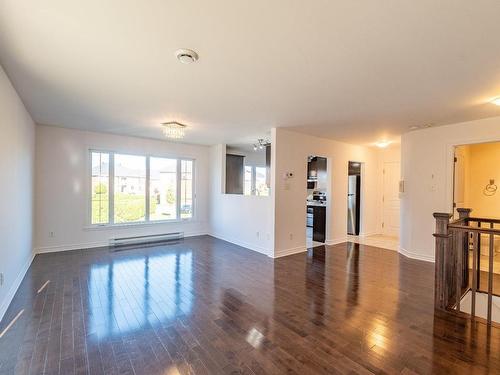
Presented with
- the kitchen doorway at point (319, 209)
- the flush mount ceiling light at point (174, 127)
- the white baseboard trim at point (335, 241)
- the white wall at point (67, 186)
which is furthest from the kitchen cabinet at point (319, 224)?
the white wall at point (67, 186)

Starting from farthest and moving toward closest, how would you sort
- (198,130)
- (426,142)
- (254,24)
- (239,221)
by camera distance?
(239,221) < (198,130) < (426,142) < (254,24)

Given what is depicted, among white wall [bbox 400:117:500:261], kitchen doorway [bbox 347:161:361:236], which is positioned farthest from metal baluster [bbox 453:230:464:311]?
kitchen doorway [bbox 347:161:361:236]

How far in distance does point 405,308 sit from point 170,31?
11.8ft

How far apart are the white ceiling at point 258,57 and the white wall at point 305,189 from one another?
128cm

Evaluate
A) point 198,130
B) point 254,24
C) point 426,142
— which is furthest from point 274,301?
point 426,142

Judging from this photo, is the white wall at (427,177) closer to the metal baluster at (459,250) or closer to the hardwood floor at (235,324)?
the hardwood floor at (235,324)

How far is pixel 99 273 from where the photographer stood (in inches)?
154

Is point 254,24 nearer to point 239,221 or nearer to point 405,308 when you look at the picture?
point 405,308

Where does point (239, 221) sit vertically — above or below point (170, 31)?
below

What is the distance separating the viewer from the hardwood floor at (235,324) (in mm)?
1938

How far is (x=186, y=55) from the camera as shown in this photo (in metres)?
2.18

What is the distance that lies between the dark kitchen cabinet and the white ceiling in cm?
Answer: 332

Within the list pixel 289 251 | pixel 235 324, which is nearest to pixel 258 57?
pixel 235 324

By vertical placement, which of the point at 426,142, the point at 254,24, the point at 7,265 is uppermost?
the point at 254,24
